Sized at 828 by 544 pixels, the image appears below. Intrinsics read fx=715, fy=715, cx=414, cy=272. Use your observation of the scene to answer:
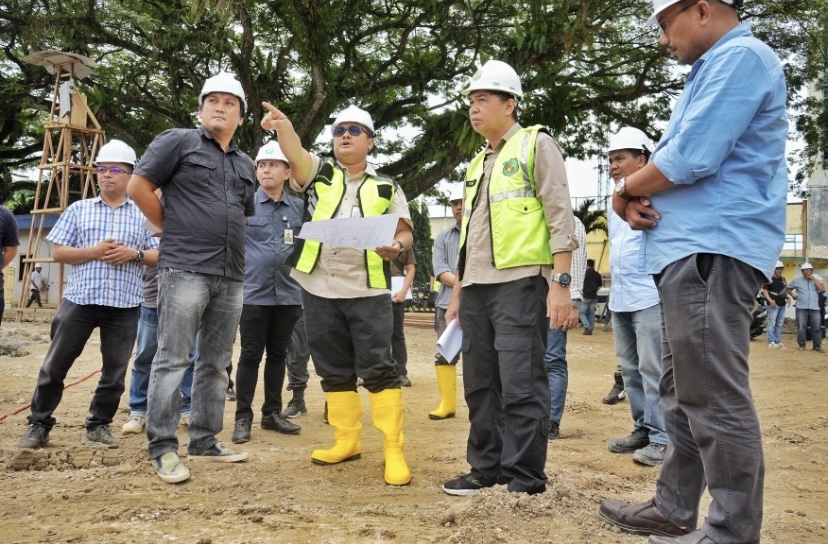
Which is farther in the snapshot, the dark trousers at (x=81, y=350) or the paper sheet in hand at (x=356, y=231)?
the dark trousers at (x=81, y=350)

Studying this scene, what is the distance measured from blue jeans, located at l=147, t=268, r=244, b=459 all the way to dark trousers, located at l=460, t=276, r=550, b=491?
156 cm

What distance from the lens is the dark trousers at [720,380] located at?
241cm

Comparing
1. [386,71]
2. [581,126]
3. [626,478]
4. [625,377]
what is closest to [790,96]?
[581,126]

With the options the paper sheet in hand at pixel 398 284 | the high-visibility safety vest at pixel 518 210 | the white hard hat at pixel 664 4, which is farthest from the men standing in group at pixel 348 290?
the paper sheet in hand at pixel 398 284

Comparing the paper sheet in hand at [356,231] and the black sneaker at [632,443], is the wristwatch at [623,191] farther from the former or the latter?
the black sneaker at [632,443]

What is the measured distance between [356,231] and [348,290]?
399 millimetres

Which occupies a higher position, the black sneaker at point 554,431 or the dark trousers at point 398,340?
the dark trousers at point 398,340

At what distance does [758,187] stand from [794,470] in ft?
8.23

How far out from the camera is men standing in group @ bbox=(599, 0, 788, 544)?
2.44m

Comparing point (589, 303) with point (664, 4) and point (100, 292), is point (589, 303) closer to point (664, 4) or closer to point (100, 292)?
point (100, 292)

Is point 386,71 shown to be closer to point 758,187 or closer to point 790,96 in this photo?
point 790,96

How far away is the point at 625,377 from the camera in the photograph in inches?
201

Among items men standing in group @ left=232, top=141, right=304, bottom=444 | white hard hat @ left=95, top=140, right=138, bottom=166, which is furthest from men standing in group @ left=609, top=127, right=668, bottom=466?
white hard hat @ left=95, top=140, right=138, bottom=166

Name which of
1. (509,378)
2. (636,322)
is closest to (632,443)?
(636,322)
